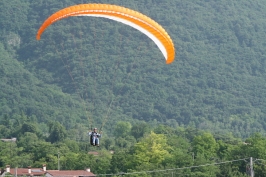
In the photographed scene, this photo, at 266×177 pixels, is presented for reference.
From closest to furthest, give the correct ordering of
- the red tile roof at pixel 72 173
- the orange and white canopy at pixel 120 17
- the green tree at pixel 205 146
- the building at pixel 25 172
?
1. the orange and white canopy at pixel 120 17
2. the red tile roof at pixel 72 173
3. the building at pixel 25 172
4. the green tree at pixel 205 146

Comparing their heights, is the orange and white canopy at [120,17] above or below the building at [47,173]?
above

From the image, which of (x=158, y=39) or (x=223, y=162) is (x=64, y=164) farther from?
(x=158, y=39)

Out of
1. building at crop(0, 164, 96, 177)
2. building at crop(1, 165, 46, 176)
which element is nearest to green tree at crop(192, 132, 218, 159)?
building at crop(0, 164, 96, 177)

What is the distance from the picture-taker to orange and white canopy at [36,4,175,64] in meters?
34.4

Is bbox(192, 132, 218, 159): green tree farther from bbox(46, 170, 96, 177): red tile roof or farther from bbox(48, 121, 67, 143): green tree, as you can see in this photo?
bbox(48, 121, 67, 143): green tree

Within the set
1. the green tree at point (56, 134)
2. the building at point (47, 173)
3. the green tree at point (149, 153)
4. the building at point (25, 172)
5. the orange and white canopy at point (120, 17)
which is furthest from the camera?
the green tree at point (56, 134)

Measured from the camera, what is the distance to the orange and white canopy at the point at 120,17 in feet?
113

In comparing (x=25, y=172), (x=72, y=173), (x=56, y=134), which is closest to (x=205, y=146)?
(x=72, y=173)

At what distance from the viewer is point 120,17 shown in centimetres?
3531

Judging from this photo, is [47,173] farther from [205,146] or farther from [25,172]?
[205,146]

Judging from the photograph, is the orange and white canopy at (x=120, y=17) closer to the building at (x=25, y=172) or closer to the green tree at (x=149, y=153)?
the green tree at (x=149, y=153)

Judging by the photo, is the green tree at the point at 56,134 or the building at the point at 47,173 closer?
the building at the point at 47,173

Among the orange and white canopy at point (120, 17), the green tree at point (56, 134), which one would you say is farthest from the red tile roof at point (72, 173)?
the green tree at point (56, 134)

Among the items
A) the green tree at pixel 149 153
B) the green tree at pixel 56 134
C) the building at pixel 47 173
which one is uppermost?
the green tree at pixel 56 134
